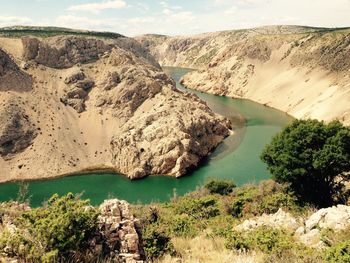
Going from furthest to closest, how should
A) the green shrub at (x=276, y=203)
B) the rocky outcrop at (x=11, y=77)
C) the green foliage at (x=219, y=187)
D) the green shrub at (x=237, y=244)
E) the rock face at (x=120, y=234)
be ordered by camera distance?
the rocky outcrop at (x=11, y=77) → the green foliage at (x=219, y=187) → the green shrub at (x=276, y=203) → the green shrub at (x=237, y=244) → the rock face at (x=120, y=234)

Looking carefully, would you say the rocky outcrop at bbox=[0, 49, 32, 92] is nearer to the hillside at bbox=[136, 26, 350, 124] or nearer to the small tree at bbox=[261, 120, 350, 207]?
the small tree at bbox=[261, 120, 350, 207]

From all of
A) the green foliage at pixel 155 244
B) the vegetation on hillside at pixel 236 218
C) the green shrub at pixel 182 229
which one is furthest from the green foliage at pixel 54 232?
the green shrub at pixel 182 229

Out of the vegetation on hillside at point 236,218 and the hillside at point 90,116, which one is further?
the hillside at point 90,116

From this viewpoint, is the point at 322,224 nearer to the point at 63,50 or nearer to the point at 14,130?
the point at 14,130

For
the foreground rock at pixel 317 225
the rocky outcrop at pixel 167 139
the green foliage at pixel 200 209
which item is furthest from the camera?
the rocky outcrop at pixel 167 139

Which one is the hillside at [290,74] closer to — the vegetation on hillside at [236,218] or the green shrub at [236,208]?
the vegetation on hillside at [236,218]

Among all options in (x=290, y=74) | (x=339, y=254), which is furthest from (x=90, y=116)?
(x=339, y=254)
